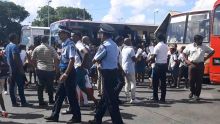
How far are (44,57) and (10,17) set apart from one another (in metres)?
72.0

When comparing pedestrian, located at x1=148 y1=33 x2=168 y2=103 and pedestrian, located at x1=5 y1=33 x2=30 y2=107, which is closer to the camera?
pedestrian, located at x1=5 y1=33 x2=30 y2=107

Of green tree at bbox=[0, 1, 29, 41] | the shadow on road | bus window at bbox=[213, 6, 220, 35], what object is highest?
green tree at bbox=[0, 1, 29, 41]

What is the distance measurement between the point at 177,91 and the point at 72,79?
22.5ft

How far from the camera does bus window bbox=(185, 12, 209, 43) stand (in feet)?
54.7

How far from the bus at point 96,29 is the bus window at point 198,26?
7.59 meters

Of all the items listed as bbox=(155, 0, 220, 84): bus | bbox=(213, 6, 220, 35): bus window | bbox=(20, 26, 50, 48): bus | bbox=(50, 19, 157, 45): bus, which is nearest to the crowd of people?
bbox=(213, 6, 220, 35): bus window

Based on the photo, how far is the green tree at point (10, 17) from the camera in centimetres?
7644

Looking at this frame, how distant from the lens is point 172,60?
50.4ft

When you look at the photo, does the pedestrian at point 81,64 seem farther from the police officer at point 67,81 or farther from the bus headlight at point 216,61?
the bus headlight at point 216,61

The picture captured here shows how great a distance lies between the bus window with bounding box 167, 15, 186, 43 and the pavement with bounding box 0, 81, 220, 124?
6.49 metres

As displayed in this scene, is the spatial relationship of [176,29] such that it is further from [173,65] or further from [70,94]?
[70,94]

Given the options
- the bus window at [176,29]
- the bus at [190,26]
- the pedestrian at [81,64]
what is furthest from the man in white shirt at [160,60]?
the bus window at [176,29]

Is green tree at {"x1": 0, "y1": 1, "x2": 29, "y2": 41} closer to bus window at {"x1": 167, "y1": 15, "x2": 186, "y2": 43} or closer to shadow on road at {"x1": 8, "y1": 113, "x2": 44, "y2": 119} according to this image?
bus window at {"x1": 167, "y1": 15, "x2": 186, "y2": 43}

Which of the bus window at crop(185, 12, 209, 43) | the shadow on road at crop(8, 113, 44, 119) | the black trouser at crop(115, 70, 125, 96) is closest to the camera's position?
the black trouser at crop(115, 70, 125, 96)
